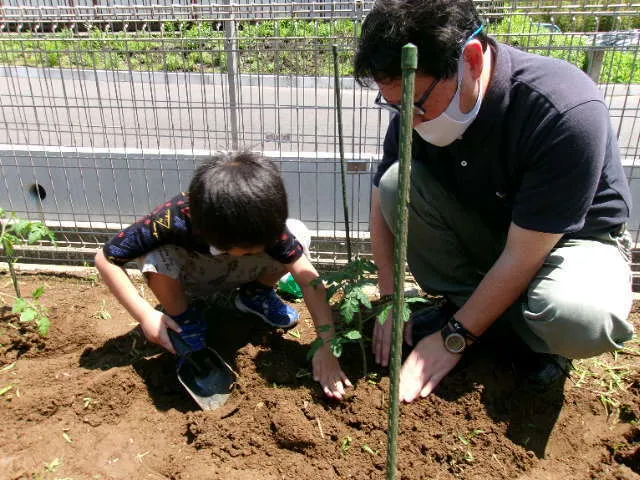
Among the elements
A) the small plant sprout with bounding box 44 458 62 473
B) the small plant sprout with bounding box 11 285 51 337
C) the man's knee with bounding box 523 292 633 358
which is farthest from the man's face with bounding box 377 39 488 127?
the small plant sprout with bounding box 11 285 51 337

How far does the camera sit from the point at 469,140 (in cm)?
169

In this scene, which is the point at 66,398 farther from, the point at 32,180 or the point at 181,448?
the point at 32,180

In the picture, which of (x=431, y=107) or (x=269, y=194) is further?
(x=269, y=194)

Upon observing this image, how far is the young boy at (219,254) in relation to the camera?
1643 millimetres

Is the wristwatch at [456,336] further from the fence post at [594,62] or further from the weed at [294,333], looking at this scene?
the fence post at [594,62]

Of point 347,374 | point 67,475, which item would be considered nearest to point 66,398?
point 67,475

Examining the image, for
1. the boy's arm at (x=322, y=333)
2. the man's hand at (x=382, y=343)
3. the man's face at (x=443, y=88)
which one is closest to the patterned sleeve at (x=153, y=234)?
the boy's arm at (x=322, y=333)

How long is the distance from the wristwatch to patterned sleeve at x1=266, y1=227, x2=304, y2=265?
56cm

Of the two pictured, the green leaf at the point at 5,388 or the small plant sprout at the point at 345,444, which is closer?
the small plant sprout at the point at 345,444

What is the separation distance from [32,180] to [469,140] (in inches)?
98.0

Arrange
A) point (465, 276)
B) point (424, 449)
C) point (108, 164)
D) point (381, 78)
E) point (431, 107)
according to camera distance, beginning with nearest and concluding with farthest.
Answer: point (381, 78) → point (431, 107) → point (424, 449) → point (465, 276) → point (108, 164)

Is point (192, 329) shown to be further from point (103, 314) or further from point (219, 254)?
point (103, 314)

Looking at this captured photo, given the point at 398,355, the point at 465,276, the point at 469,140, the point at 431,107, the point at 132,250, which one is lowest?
the point at 465,276

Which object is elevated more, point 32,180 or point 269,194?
point 269,194
